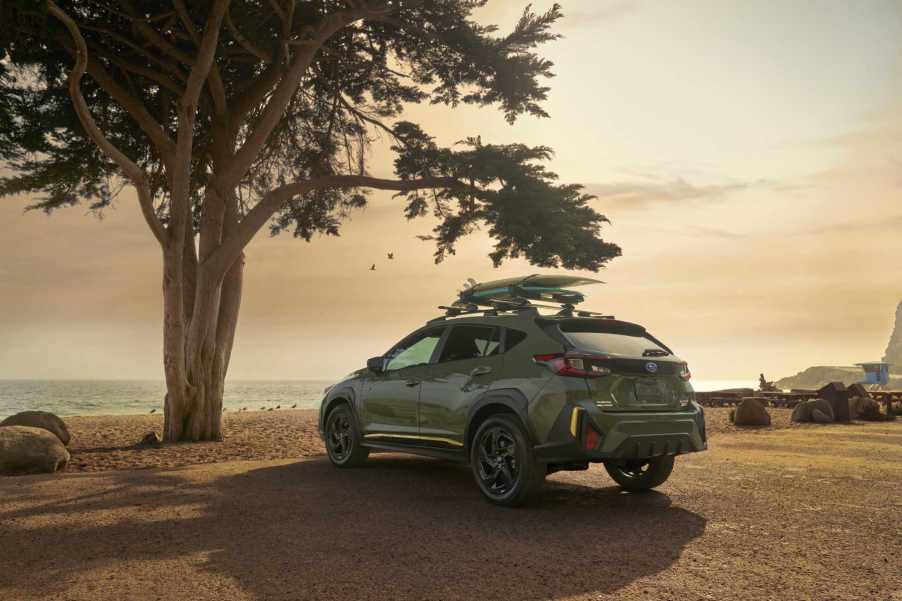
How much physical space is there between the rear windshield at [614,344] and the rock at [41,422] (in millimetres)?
9691

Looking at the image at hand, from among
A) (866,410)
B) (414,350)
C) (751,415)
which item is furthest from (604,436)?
(866,410)

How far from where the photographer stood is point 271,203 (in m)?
14.5

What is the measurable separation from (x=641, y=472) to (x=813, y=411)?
42.9 ft

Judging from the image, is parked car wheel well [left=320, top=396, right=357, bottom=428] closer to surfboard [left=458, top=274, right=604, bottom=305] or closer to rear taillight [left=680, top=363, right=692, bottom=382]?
surfboard [left=458, top=274, right=604, bottom=305]

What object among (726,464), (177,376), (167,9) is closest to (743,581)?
(726,464)

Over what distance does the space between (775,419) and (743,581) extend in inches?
631

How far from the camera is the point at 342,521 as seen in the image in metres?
6.35

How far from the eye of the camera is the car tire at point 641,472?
7.79 meters

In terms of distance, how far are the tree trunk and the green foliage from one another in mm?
2509

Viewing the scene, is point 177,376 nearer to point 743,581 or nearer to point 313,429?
point 313,429

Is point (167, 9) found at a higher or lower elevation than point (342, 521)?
higher

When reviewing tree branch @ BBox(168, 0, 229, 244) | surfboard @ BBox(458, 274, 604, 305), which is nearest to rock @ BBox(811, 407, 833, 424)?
surfboard @ BBox(458, 274, 604, 305)

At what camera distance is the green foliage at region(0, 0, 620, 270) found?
524 inches

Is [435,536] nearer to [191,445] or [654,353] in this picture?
[654,353]
